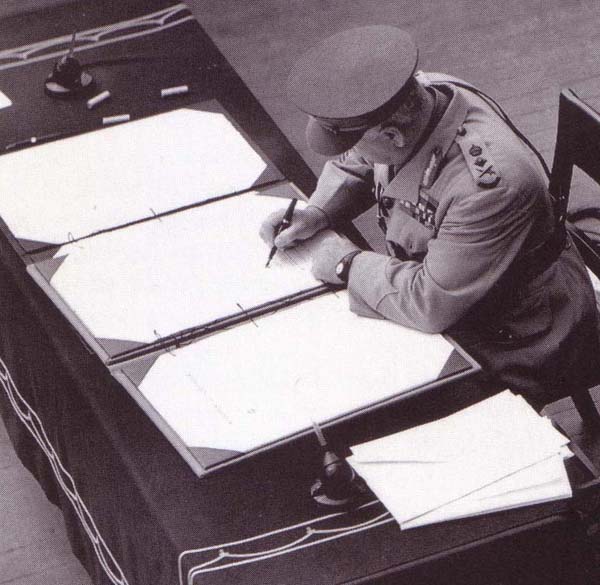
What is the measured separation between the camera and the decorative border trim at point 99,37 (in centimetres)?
278

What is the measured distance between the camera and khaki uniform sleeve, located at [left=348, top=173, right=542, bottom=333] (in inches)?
76.7

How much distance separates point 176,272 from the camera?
6.94 ft

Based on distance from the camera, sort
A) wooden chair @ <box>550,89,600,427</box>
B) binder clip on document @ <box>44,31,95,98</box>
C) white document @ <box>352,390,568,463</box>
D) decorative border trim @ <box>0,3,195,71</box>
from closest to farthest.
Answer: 1. white document @ <box>352,390,568,463</box>
2. wooden chair @ <box>550,89,600,427</box>
3. binder clip on document @ <box>44,31,95,98</box>
4. decorative border trim @ <box>0,3,195,71</box>

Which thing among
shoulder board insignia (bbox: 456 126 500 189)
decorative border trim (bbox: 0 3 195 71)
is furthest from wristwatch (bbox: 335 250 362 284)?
decorative border trim (bbox: 0 3 195 71)

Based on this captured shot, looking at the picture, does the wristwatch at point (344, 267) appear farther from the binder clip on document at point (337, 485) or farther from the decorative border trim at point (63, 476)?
the decorative border trim at point (63, 476)

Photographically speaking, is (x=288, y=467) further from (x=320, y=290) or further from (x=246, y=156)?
(x=246, y=156)

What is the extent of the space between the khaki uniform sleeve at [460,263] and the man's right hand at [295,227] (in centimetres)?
21

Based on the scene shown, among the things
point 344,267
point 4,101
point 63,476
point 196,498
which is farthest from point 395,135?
point 4,101

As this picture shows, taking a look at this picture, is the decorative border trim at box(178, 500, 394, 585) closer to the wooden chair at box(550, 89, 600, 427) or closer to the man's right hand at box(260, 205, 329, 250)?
the man's right hand at box(260, 205, 329, 250)

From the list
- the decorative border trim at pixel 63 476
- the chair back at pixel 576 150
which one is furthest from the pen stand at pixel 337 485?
the chair back at pixel 576 150

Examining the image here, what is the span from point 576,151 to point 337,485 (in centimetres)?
89

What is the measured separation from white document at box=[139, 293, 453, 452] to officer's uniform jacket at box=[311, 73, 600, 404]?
0.06 meters

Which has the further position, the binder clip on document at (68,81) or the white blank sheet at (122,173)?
the binder clip on document at (68,81)

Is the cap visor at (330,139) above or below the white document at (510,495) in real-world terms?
above
